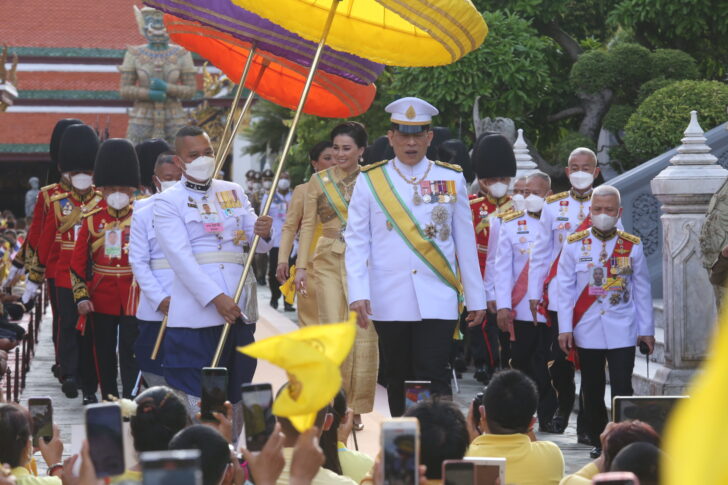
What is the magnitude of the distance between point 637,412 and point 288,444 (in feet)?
3.56

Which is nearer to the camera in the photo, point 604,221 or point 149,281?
point 149,281

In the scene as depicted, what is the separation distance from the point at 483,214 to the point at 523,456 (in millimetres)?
7089

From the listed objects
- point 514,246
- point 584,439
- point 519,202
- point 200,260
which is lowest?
point 584,439

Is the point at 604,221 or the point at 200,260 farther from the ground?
the point at 604,221

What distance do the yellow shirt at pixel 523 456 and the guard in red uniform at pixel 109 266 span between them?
600 centimetres

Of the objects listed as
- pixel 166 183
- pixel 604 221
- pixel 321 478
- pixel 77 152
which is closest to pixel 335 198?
pixel 166 183

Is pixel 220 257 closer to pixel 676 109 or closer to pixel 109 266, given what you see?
pixel 109 266

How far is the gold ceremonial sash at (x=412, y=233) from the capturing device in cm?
780

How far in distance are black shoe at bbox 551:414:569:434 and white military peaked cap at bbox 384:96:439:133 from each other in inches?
111

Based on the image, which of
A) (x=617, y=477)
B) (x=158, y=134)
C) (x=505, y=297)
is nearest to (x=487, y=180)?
(x=505, y=297)

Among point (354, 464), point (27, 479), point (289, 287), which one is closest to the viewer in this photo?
point (27, 479)

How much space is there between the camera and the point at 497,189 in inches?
475

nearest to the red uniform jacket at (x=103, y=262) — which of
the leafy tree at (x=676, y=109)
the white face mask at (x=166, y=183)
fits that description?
the white face mask at (x=166, y=183)

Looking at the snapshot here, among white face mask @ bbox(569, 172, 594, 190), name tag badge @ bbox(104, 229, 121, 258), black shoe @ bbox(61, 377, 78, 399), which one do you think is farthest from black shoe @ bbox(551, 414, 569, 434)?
black shoe @ bbox(61, 377, 78, 399)
